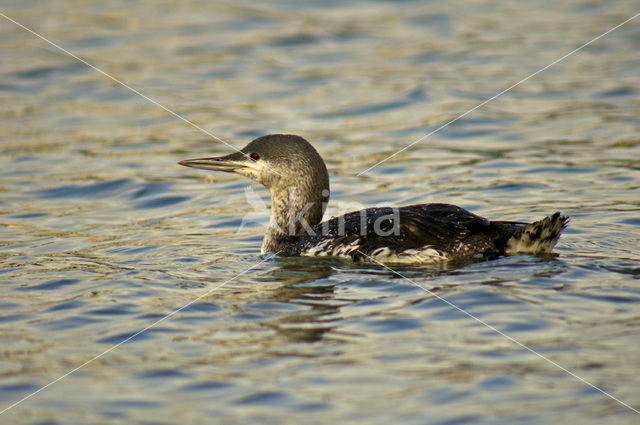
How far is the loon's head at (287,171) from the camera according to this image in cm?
746

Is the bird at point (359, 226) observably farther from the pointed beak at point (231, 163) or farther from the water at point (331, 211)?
the water at point (331, 211)

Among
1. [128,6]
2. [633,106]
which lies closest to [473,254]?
[633,106]

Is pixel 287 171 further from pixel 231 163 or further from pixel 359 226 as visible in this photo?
pixel 359 226

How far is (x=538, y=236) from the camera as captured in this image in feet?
21.0

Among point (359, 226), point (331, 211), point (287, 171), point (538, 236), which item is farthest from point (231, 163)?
point (538, 236)

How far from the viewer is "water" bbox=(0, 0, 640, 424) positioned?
4.71 metres

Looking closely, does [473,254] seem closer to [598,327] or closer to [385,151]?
[598,327]

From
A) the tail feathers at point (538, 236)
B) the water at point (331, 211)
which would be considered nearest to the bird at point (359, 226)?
the tail feathers at point (538, 236)

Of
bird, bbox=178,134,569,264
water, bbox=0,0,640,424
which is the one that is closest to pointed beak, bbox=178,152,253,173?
bird, bbox=178,134,569,264

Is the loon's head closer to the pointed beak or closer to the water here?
the pointed beak

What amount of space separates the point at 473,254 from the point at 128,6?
455 inches

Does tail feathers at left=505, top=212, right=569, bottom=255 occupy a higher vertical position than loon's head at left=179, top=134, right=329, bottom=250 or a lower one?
lower

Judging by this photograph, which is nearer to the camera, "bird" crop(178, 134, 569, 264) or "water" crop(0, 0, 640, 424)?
"water" crop(0, 0, 640, 424)

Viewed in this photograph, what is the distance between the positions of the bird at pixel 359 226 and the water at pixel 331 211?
0.58 feet
